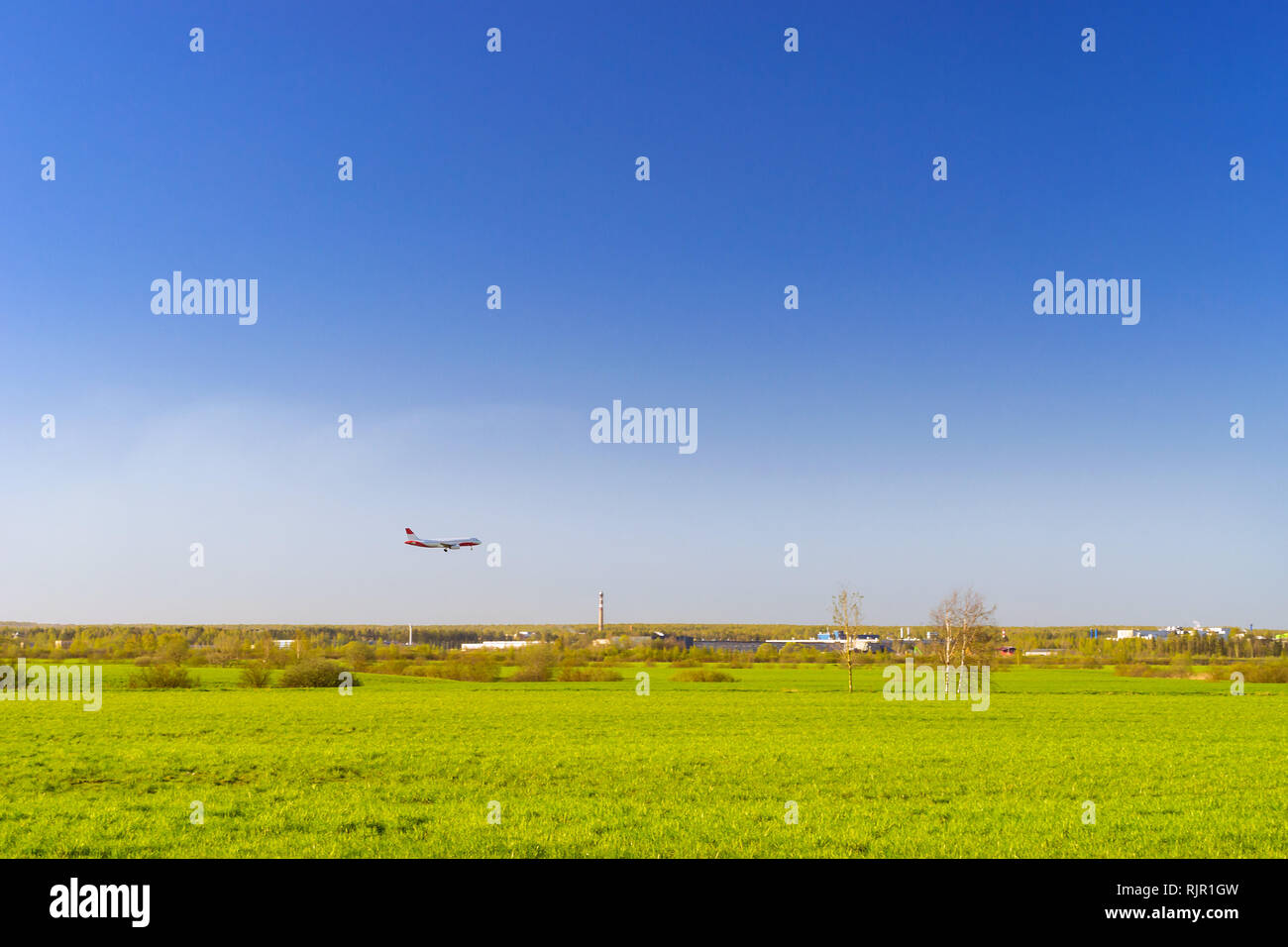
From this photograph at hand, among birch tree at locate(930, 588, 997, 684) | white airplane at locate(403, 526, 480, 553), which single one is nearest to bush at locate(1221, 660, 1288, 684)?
birch tree at locate(930, 588, 997, 684)

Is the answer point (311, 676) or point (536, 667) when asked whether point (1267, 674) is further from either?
point (311, 676)

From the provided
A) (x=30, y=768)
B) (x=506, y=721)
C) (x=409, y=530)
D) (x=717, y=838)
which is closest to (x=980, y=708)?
(x=506, y=721)

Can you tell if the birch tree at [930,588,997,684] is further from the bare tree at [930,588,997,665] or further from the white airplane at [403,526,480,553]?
the white airplane at [403,526,480,553]

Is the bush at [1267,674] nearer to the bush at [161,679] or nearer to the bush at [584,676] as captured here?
the bush at [584,676]

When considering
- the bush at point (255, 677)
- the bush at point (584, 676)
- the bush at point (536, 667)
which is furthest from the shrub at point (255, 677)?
the bush at point (584, 676)

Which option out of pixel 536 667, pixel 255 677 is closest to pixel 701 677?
pixel 536 667
